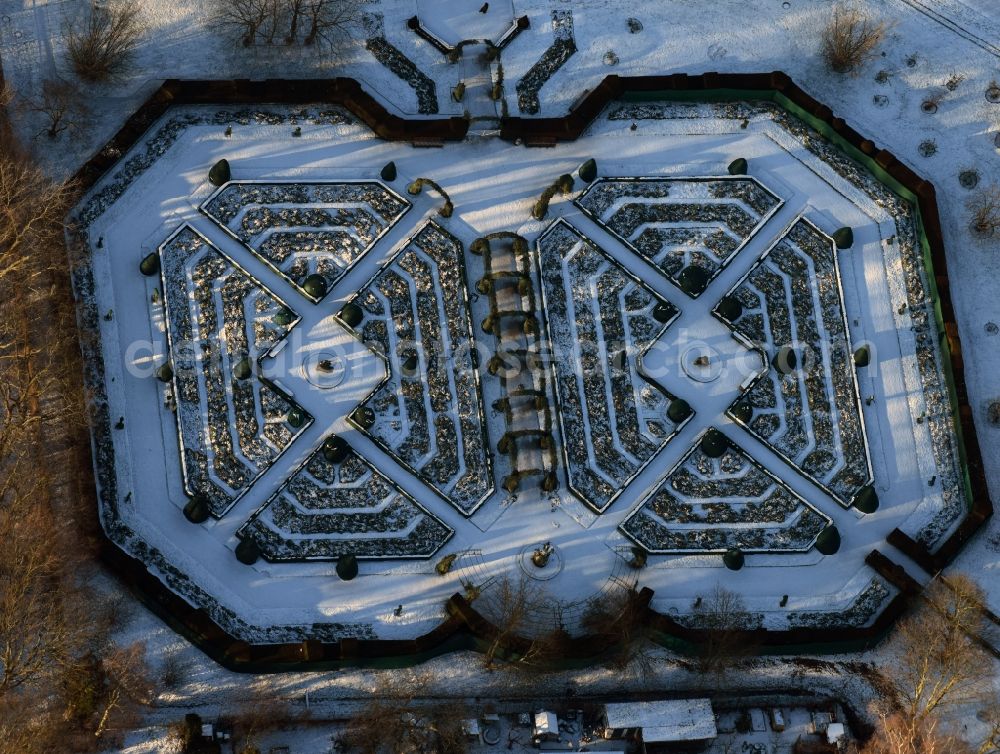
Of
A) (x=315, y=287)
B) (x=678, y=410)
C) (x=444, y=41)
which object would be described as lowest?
(x=678, y=410)

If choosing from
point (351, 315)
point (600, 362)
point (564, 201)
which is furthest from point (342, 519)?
point (564, 201)

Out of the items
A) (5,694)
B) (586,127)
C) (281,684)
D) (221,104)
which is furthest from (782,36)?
(5,694)

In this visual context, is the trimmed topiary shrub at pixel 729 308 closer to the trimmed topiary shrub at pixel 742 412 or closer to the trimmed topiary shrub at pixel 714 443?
the trimmed topiary shrub at pixel 742 412

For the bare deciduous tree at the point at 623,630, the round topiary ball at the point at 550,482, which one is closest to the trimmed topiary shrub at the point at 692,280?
the round topiary ball at the point at 550,482

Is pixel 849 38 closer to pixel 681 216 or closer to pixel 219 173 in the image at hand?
pixel 681 216

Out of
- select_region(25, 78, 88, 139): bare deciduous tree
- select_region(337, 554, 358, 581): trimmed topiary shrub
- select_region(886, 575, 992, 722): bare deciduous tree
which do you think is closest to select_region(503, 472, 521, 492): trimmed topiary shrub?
select_region(337, 554, 358, 581): trimmed topiary shrub

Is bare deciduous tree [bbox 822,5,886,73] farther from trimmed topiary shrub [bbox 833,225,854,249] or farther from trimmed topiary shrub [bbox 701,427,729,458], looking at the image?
trimmed topiary shrub [bbox 701,427,729,458]

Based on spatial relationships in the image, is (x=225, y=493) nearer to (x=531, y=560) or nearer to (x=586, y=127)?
(x=531, y=560)
